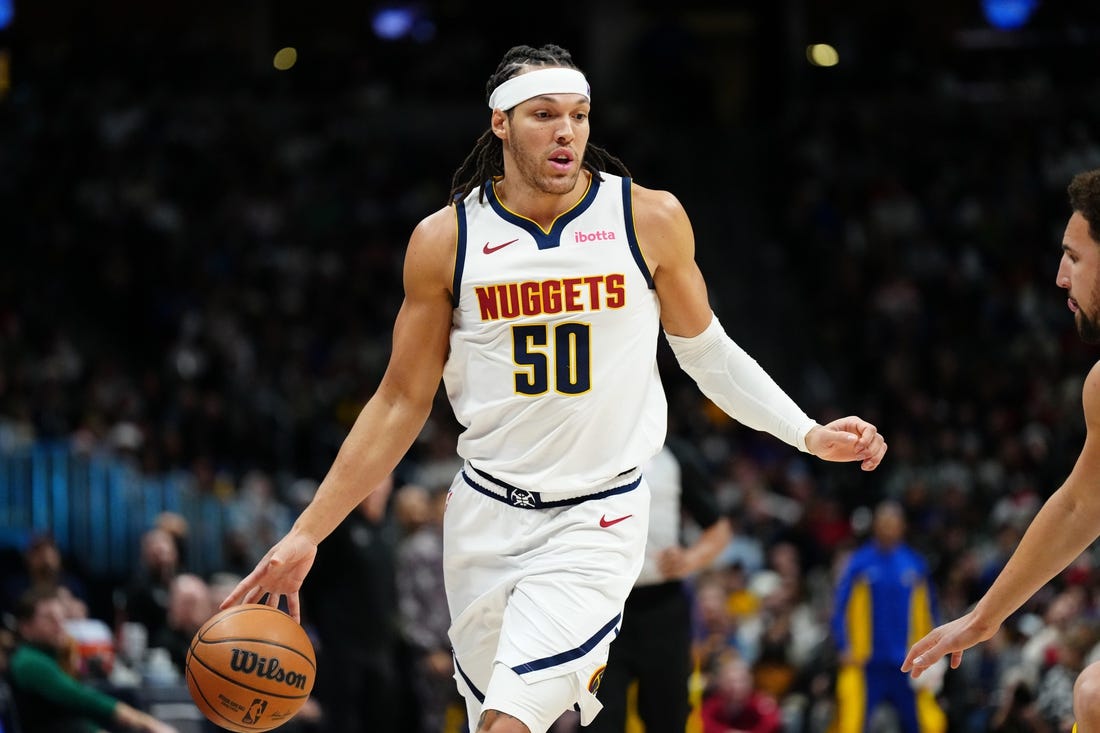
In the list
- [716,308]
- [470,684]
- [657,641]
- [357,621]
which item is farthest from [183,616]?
[716,308]

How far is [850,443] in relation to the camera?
554 cm

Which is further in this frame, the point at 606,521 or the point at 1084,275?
the point at 606,521

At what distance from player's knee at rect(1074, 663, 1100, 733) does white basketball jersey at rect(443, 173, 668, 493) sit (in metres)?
1.64

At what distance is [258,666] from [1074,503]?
106 inches

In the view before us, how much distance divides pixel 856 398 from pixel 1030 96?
21.6 feet

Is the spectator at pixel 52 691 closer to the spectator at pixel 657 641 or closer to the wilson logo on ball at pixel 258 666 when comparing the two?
the spectator at pixel 657 641

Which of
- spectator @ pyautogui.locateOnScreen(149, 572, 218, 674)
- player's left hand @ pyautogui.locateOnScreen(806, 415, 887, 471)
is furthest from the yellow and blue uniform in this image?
player's left hand @ pyautogui.locateOnScreen(806, 415, 887, 471)

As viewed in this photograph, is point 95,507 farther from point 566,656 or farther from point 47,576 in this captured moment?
point 566,656

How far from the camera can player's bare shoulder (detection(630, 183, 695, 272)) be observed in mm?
5648

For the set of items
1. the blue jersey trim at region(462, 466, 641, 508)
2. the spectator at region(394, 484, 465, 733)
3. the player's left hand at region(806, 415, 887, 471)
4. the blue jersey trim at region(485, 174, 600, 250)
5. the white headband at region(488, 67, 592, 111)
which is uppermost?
the white headband at region(488, 67, 592, 111)

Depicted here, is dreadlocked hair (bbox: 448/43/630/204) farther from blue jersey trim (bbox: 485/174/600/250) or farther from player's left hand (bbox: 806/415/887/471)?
player's left hand (bbox: 806/415/887/471)

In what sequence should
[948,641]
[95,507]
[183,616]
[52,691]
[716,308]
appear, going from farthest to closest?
[716,308]
[95,507]
[183,616]
[52,691]
[948,641]

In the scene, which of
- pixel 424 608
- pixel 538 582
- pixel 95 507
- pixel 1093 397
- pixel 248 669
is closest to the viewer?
pixel 1093 397

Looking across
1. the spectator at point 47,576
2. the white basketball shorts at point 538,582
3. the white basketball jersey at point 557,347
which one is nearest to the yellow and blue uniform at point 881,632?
the spectator at point 47,576
